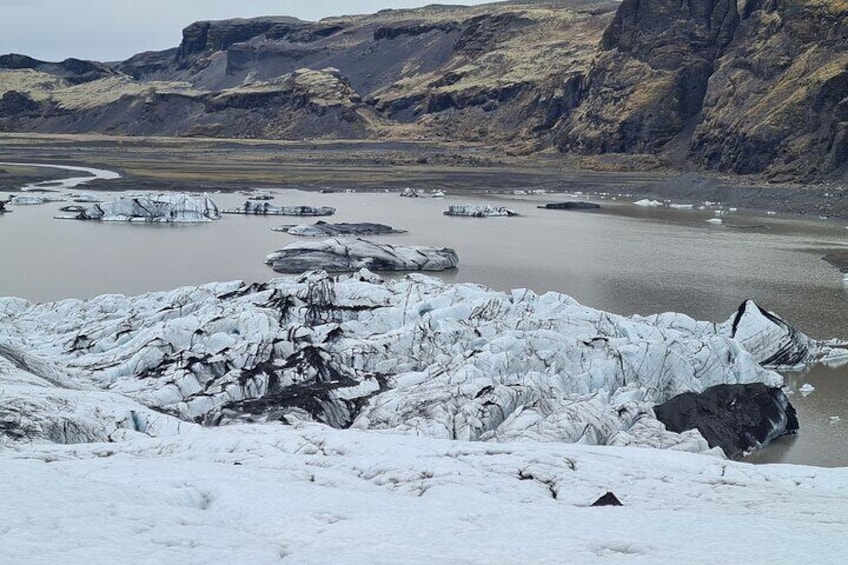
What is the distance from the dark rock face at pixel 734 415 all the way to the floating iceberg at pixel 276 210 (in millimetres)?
40459

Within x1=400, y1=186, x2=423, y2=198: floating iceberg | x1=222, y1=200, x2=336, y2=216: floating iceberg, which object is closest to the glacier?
x1=222, y1=200, x2=336, y2=216: floating iceberg

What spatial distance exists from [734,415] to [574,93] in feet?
370

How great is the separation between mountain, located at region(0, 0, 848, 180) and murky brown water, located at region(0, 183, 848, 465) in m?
27.0

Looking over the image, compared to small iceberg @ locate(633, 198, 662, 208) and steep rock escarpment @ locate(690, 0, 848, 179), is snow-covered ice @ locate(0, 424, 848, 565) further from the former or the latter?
steep rock escarpment @ locate(690, 0, 848, 179)

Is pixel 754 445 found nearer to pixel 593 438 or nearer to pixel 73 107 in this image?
pixel 593 438

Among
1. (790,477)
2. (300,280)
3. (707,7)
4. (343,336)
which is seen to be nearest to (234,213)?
(300,280)

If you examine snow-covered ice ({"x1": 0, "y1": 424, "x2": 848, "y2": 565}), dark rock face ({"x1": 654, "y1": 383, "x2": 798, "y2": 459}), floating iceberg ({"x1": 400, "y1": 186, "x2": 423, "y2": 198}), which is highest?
snow-covered ice ({"x1": 0, "y1": 424, "x2": 848, "y2": 565})

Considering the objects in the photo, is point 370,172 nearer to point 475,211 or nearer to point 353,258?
point 475,211

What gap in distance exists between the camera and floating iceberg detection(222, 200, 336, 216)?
56.0m

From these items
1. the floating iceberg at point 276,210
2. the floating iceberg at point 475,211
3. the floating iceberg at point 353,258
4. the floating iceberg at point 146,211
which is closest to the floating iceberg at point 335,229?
the floating iceberg at point 146,211

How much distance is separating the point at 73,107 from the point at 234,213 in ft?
464

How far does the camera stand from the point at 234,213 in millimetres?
56344

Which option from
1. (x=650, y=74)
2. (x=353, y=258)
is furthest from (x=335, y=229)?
(x=650, y=74)

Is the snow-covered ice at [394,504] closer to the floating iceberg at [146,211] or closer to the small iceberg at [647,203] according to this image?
the floating iceberg at [146,211]
